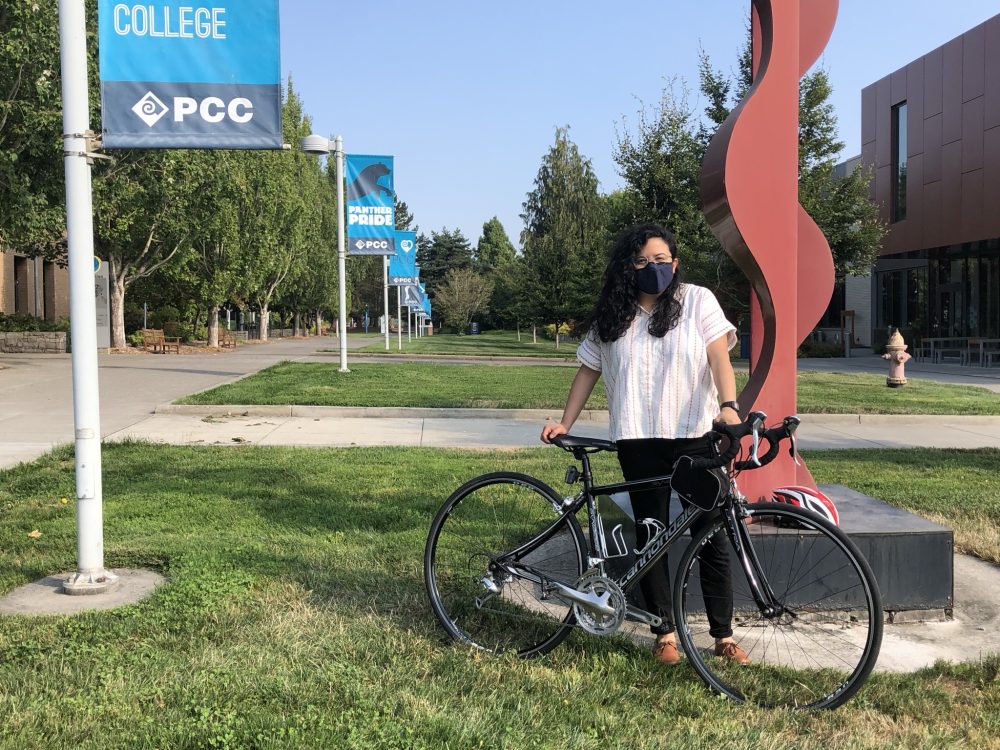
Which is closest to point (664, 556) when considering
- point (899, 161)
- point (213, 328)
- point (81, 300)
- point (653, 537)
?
point (653, 537)

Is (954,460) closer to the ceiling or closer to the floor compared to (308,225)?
closer to the floor

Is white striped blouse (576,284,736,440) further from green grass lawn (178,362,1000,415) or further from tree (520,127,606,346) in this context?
tree (520,127,606,346)

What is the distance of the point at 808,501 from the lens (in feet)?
14.1

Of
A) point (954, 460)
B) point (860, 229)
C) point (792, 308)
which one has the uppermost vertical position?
point (860, 229)

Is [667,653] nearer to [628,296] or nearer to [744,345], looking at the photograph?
[628,296]

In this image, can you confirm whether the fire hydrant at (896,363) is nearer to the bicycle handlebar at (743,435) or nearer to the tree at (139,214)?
the tree at (139,214)

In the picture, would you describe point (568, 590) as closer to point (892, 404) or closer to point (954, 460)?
point (954, 460)

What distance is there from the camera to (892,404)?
14445 millimetres

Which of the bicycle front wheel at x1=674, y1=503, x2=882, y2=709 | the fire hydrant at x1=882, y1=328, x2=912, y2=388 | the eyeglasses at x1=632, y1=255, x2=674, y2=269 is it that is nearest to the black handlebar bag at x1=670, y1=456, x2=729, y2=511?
the bicycle front wheel at x1=674, y1=503, x2=882, y2=709

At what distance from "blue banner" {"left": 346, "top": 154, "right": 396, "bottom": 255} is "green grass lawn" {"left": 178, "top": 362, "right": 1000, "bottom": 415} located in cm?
365

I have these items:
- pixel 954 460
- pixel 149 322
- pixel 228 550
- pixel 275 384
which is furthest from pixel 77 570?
pixel 149 322

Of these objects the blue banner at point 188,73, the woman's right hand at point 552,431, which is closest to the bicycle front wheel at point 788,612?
the woman's right hand at point 552,431

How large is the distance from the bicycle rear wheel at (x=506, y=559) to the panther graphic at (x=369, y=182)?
19107 mm

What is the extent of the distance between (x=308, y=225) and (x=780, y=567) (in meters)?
47.6
